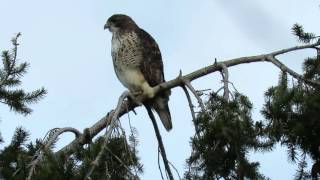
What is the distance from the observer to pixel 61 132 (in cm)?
616

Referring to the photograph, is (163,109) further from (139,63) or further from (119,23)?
(119,23)

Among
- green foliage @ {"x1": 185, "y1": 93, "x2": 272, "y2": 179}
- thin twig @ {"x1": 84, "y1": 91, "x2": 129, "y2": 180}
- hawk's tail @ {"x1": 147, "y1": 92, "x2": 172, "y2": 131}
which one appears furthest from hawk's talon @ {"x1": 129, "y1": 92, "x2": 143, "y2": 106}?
green foliage @ {"x1": 185, "y1": 93, "x2": 272, "y2": 179}

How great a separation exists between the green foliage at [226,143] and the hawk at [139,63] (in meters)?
2.91

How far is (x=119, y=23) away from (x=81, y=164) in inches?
171

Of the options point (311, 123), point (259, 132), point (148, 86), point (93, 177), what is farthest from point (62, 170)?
point (148, 86)

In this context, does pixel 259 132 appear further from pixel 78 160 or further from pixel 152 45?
pixel 152 45

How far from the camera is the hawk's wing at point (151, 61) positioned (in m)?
8.12

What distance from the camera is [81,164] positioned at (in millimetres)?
4625

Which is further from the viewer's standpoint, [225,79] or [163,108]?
[163,108]

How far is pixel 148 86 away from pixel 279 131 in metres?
2.97

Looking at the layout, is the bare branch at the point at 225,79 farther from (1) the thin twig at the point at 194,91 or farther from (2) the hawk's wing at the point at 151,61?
(2) the hawk's wing at the point at 151,61

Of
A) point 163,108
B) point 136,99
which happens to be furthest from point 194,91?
point 163,108

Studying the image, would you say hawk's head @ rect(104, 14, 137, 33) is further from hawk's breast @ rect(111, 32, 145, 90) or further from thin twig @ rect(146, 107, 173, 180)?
thin twig @ rect(146, 107, 173, 180)

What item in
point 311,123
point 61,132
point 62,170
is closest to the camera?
point 62,170
